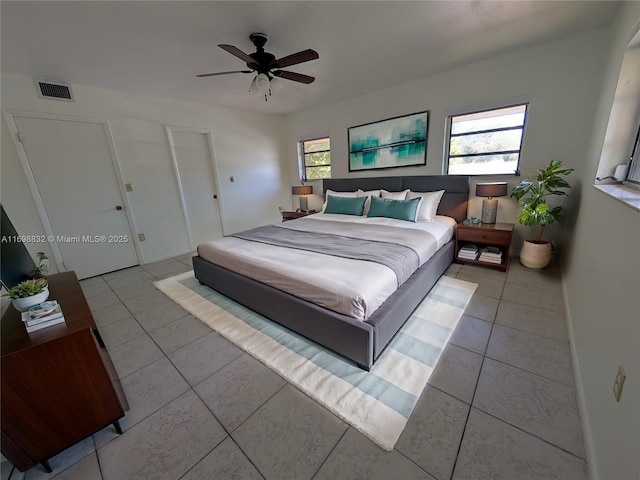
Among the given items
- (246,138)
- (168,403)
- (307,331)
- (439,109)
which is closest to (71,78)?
(246,138)

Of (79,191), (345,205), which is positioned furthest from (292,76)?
(79,191)

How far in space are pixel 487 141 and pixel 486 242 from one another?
1.37m

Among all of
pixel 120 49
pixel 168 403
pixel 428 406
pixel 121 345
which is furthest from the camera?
pixel 120 49

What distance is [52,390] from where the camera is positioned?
1133mm

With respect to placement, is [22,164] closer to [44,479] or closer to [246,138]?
[246,138]

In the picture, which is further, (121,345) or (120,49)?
(120,49)

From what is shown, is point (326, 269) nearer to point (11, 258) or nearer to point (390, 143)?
point (11, 258)

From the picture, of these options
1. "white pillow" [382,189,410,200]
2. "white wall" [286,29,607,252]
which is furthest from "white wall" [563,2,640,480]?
"white pillow" [382,189,410,200]

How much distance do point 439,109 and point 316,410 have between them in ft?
12.8

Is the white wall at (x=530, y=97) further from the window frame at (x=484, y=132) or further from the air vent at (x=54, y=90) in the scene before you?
the air vent at (x=54, y=90)

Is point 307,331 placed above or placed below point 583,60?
below

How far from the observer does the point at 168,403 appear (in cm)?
150

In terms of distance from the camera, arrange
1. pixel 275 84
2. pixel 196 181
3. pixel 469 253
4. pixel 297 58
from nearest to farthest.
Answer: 1. pixel 297 58
2. pixel 275 84
3. pixel 469 253
4. pixel 196 181

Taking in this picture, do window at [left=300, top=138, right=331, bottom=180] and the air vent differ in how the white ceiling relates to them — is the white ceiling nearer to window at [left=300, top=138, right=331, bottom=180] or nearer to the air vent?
the air vent
